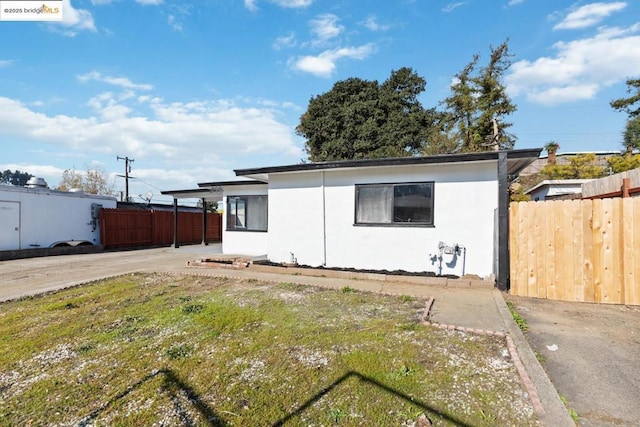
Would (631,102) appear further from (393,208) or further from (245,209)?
(245,209)

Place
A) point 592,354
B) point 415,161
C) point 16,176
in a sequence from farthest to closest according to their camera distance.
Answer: point 16,176 → point 415,161 → point 592,354

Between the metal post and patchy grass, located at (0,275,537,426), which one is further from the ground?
the metal post

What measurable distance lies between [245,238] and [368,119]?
17.0 metres

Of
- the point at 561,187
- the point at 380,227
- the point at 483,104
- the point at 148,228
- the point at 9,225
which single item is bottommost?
the point at 148,228

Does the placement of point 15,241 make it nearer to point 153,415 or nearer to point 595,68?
point 153,415

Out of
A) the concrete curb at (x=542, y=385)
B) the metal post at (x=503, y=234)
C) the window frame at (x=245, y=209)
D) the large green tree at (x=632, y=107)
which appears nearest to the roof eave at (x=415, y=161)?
the metal post at (x=503, y=234)

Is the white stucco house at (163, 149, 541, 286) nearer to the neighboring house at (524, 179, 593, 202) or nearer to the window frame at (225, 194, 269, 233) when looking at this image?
the window frame at (225, 194, 269, 233)

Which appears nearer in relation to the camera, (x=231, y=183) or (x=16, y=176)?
(x=231, y=183)

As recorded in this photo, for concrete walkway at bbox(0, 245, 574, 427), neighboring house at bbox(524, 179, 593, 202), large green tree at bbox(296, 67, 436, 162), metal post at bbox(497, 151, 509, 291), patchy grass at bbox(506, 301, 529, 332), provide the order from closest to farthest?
concrete walkway at bbox(0, 245, 574, 427), patchy grass at bbox(506, 301, 529, 332), metal post at bbox(497, 151, 509, 291), neighboring house at bbox(524, 179, 593, 202), large green tree at bbox(296, 67, 436, 162)

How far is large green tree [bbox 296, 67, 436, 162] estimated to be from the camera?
24.2m

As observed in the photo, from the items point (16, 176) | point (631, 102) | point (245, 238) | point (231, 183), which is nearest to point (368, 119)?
point (631, 102)

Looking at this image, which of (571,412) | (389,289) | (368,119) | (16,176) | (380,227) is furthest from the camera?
(16,176)

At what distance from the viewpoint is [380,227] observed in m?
7.61

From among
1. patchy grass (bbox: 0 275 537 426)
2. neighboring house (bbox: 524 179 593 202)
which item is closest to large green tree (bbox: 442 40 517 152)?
neighboring house (bbox: 524 179 593 202)
